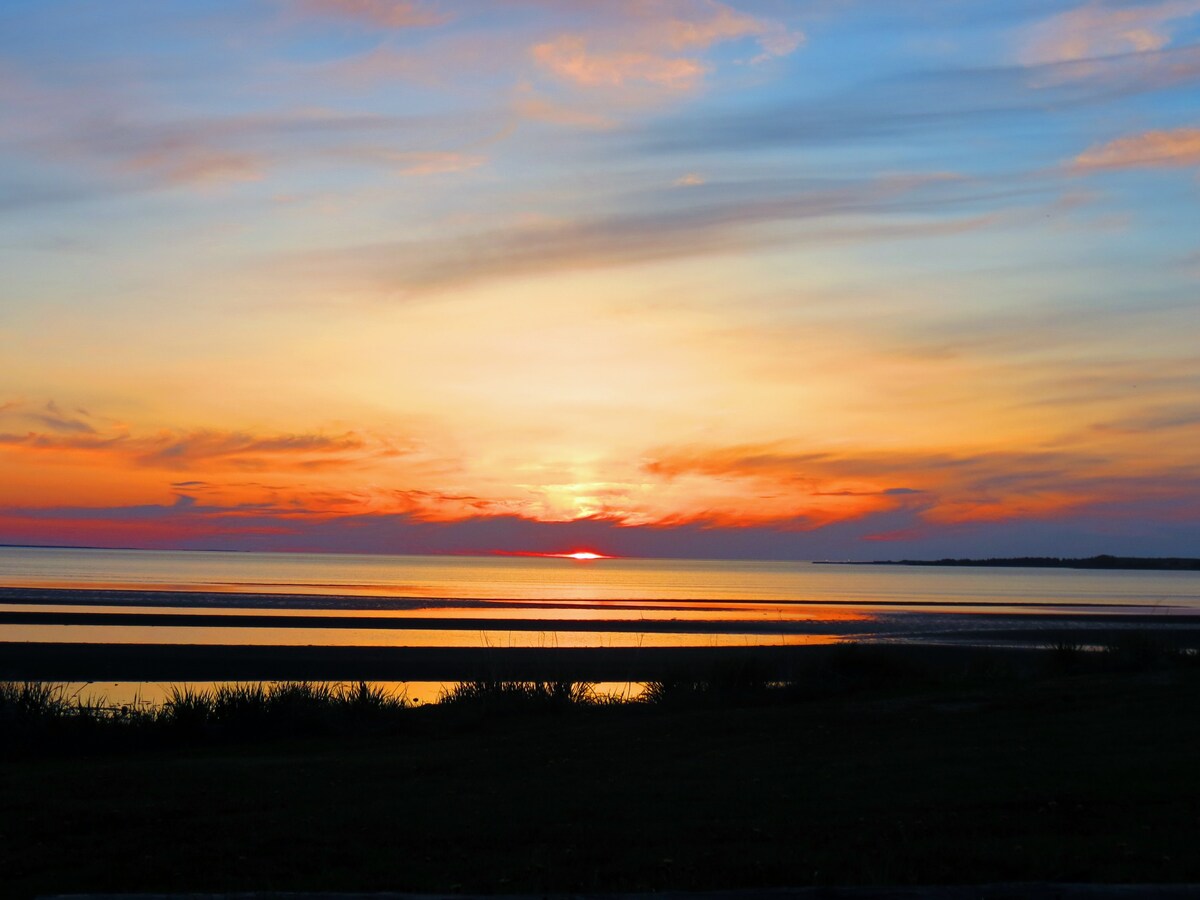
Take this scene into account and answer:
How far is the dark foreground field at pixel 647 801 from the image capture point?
27.0 feet

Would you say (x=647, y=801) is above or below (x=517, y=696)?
above

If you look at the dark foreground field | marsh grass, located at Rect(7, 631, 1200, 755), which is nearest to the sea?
marsh grass, located at Rect(7, 631, 1200, 755)

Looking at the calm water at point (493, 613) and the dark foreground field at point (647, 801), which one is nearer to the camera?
the dark foreground field at point (647, 801)

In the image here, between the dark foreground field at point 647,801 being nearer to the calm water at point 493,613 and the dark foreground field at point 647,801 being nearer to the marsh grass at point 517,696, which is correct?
the marsh grass at point 517,696

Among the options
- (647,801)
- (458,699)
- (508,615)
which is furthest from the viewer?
(508,615)

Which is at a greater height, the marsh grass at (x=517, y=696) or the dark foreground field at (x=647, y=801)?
the dark foreground field at (x=647, y=801)

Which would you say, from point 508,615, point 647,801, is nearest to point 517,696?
point 647,801

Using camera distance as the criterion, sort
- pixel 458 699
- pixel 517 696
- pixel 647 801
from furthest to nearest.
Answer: pixel 458 699 < pixel 517 696 < pixel 647 801

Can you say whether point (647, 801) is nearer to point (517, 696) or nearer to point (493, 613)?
point (517, 696)

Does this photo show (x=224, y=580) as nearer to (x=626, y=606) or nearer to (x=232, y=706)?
(x=626, y=606)

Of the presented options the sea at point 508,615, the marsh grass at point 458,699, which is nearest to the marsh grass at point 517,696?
the marsh grass at point 458,699

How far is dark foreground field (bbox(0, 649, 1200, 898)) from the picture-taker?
27.0ft

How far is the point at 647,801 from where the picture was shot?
10906 mm

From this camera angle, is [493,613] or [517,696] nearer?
[517,696]
